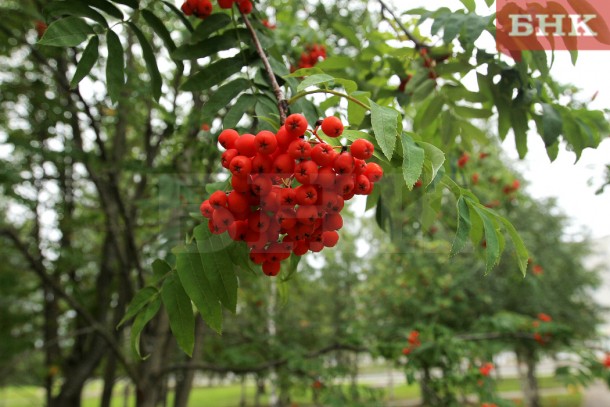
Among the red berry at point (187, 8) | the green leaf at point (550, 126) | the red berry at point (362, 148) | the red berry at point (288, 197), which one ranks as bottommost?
the red berry at point (288, 197)

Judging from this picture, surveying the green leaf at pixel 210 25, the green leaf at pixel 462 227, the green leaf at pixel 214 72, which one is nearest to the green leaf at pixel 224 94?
the green leaf at pixel 214 72

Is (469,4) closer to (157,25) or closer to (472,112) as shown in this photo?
(472,112)

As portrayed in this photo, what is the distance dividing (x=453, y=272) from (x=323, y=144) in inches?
317

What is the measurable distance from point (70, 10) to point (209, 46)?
0.44 meters

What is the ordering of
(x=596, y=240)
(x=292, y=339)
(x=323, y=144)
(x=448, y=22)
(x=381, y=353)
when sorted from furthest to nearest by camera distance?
(x=596, y=240) → (x=292, y=339) → (x=381, y=353) → (x=448, y=22) → (x=323, y=144)

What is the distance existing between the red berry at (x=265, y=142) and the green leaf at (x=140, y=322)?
1.75 ft

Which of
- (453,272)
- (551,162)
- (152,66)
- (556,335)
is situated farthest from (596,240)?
(152,66)

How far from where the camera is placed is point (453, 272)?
8.38 m

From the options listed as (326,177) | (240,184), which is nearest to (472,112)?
(326,177)

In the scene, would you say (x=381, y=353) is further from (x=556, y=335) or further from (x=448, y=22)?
(x=448, y=22)

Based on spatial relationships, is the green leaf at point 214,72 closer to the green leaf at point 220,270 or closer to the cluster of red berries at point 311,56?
the green leaf at point 220,270

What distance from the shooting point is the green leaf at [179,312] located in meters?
1.10

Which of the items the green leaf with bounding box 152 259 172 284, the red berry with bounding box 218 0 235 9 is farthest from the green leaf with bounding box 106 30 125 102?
the green leaf with bounding box 152 259 172 284

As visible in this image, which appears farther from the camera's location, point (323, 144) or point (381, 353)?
point (381, 353)
